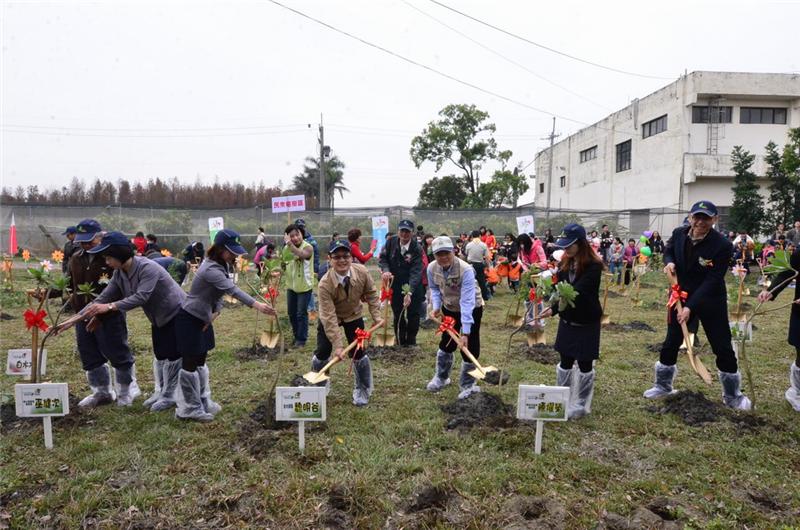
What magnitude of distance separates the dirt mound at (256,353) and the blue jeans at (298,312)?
430mm

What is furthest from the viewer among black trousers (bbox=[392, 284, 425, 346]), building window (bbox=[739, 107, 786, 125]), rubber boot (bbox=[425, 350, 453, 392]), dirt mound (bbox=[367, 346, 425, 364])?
building window (bbox=[739, 107, 786, 125])

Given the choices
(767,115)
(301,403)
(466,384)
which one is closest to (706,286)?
(466,384)

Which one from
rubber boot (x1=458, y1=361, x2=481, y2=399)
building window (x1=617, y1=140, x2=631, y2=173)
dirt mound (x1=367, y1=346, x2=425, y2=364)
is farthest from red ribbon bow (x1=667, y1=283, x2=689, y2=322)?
building window (x1=617, y1=140, x2=631, y2=173)

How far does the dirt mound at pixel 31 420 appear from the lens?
14.5ft

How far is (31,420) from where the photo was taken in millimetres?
4512

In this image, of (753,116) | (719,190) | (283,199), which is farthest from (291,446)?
(753,116)

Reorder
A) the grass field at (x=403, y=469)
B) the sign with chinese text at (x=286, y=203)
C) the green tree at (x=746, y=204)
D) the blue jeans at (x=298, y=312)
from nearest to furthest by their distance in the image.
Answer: the grass field at (x=403, y=469), the blue jeans at (x=298, y=312), the sign with chinese text at (x=286, y=203), the green tree at (x=746, y=204)

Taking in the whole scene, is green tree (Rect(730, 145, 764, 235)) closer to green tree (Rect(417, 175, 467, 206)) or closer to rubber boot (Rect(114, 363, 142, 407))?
green tree (Rect(417, 175, 467, 206))

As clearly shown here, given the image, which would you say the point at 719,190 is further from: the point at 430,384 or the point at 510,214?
the point at 430,384

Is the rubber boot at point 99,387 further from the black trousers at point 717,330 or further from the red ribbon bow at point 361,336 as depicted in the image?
the black trousers at point 717,330

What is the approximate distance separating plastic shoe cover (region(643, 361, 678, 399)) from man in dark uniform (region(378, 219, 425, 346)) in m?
3.21

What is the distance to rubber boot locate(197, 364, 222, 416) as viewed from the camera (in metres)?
4.72

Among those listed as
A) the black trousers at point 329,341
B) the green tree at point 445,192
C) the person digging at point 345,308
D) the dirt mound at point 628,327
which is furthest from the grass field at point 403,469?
the green tree at point 445,192

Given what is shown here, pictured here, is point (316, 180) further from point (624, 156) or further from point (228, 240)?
point (228, 240)
